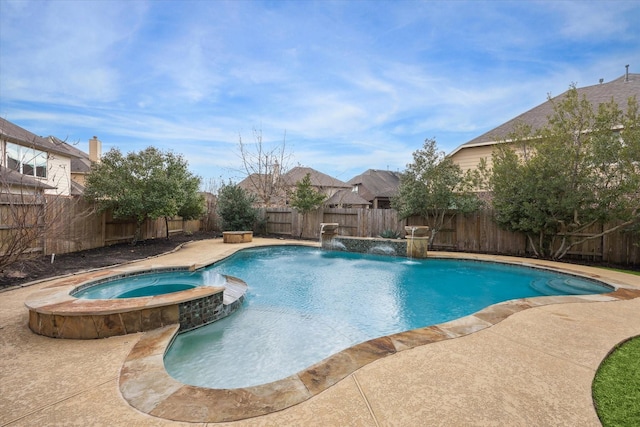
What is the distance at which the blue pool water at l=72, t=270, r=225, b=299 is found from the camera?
18.3 feet

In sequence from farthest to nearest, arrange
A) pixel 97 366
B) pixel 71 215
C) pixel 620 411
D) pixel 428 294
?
pixel 71 215, pixel 428 294, pixel 97 366, pixel 620 411

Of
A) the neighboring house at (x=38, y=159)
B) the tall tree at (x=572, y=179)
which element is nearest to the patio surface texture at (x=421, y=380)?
the tall tree at (x=572, y=179)

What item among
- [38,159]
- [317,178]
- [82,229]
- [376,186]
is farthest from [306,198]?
[376,186]

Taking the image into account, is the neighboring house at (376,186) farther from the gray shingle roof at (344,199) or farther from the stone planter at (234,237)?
the stone planter at (234,237)

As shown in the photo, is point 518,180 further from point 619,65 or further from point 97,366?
point 97,366

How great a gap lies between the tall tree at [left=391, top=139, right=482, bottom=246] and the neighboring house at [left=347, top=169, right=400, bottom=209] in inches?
630

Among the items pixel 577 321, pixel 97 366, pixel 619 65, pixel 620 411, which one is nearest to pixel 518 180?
pixel 577 321

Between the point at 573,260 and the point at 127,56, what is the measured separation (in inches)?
662

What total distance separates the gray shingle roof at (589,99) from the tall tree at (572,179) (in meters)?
2.65

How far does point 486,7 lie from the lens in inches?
378

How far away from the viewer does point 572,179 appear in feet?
29.1

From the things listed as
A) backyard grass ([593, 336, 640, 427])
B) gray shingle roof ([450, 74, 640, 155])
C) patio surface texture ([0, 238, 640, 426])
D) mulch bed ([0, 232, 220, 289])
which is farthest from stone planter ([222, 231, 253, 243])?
backyard grass ([593, 336, 640, 427])

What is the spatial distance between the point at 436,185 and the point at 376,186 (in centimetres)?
1927

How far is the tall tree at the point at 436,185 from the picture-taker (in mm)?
11359
